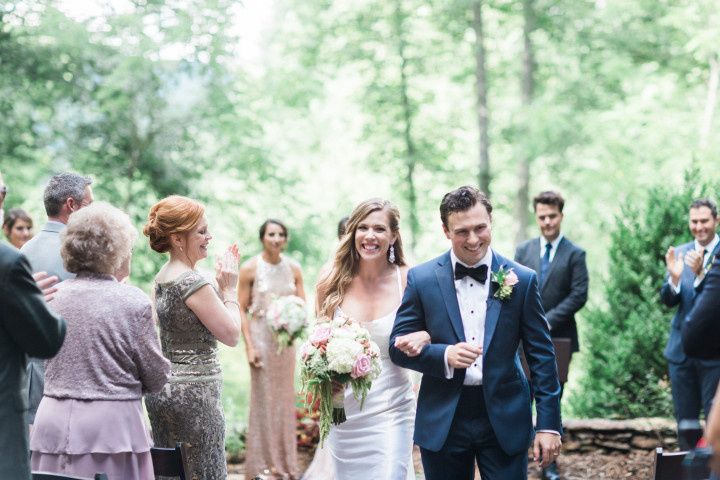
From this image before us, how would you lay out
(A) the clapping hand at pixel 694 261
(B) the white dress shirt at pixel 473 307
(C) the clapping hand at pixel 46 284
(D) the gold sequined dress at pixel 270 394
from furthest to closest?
(D) the gold sequined dress at pixel 270 394 < (A) the clapping hand at pixel 694 261 < (B) the white dress shirt at pixel 473 307 < (C) the clapping hand at pixel 46 284

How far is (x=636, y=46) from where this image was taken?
16.8m

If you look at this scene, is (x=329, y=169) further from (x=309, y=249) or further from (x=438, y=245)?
(x=309, y=249)

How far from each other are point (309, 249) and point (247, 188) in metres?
1.59

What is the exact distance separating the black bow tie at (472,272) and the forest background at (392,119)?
17.2 feet

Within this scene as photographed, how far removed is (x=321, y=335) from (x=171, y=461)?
1.32 m

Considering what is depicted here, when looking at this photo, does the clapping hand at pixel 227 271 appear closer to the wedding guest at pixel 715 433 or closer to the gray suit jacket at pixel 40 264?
the gray suit jacket at pixel 40 264

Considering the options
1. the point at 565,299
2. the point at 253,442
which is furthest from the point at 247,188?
the point at 565,299

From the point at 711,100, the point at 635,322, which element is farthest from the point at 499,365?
the point at 711,100

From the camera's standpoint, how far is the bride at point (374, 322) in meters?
5.12

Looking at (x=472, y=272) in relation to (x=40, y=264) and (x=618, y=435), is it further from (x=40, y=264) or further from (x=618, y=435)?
(x=618, y=435)

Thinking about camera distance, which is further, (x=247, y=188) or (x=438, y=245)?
(x=438, y=245)

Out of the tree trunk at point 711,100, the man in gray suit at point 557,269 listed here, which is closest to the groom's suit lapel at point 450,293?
the man in gray suit at point 557,269

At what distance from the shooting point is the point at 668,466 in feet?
11.4

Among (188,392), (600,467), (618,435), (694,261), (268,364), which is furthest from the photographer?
(268,364)
